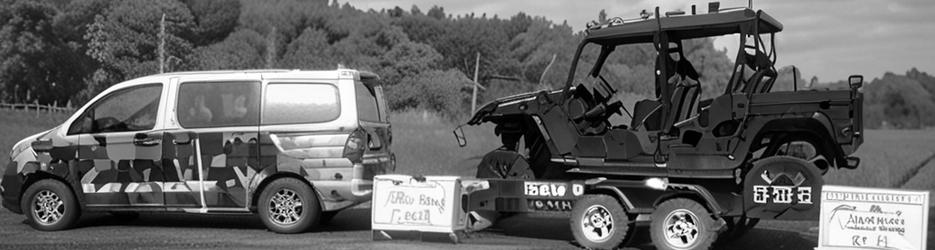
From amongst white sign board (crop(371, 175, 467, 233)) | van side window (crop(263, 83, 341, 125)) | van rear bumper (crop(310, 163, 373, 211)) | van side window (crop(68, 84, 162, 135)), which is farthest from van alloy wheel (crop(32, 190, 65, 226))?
white sign board (crop(371, 175, 467, 233))

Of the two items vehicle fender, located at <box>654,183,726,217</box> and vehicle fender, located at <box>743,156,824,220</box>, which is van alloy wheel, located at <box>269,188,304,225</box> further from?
vehicle fender, located at <box>743,156,824,220</box>

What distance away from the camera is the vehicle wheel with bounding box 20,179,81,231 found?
11.8m

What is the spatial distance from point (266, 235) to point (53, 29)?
176 ft

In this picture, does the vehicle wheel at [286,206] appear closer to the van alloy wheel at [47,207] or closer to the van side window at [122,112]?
the van side window at [122,112]

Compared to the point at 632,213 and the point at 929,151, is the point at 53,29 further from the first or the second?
the point at 632,213

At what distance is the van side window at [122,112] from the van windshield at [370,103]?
235 cm

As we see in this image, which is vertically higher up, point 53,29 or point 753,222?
point 53,29

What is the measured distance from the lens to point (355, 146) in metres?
11.3

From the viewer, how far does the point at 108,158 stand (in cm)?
1176

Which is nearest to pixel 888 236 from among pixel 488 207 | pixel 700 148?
pixel 700 148

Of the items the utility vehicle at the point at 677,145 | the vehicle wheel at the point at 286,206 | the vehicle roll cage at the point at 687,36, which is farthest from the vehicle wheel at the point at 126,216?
the vehicle roll cage at the point at 687,36

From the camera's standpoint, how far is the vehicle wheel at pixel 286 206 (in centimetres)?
1141

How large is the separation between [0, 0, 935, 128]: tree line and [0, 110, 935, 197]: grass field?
7.78 m

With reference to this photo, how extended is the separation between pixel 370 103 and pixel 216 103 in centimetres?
179
